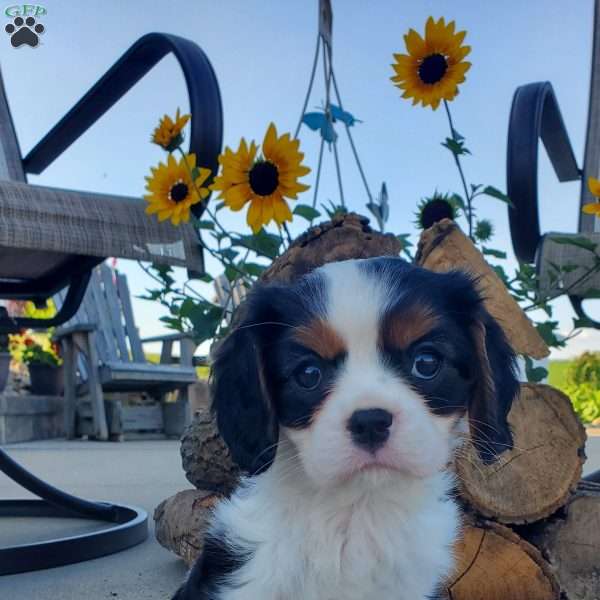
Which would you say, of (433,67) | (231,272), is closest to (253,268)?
(231,272)

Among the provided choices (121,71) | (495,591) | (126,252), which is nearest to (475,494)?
(495,591)

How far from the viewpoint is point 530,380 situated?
2.29 meters

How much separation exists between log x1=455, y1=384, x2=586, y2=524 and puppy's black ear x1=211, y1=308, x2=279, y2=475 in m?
0.65

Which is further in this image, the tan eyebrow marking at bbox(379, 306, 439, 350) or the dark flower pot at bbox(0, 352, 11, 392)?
the dark flower pot at bbox(0, 352, 11, 392)

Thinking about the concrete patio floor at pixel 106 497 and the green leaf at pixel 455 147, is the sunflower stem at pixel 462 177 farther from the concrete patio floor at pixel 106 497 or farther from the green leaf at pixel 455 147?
the concrete patio floor at pixel 106 497

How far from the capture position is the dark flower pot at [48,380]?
8.09 meters

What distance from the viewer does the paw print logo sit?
3369mm

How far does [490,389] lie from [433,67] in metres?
0.98

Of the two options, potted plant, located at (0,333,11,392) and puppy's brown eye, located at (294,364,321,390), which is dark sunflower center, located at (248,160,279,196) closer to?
puppy's brown eye, located at (294,364,321,390)

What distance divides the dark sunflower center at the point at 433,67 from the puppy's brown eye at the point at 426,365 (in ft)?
3.24

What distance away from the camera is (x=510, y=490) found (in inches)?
78.7

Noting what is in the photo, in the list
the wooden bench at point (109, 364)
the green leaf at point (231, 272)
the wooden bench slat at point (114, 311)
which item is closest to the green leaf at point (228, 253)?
the green leaf at point (231, 272)

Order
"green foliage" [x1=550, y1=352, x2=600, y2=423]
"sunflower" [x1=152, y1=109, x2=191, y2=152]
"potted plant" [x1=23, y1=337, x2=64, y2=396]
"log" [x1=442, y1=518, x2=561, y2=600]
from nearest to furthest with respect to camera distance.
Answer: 1. "log" [x1=442, y1=518, x2=561, y2=600]
2. "sunflower" [x1=152, y1=109, x2=191, y2=152]
3. "potted plant" [x1=23, y1=337, x2=64, y2=396]
4. "green foliage" [x1=550, y1=352, x2=600, y2=423]

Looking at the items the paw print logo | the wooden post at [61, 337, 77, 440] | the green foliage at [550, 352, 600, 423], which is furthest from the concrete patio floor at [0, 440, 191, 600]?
the green foliage at [550, 352, 600, 423]
